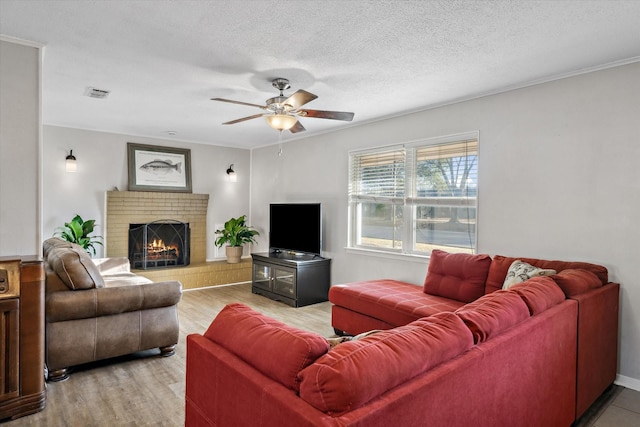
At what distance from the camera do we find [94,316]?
3018 mm

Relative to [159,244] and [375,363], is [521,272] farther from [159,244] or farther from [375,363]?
[159,244]

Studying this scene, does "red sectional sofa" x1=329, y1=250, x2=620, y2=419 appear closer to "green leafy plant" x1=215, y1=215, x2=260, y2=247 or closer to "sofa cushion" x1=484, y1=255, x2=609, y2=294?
"sofa cushion" x1=484, y1=255, x2=609, y2=294

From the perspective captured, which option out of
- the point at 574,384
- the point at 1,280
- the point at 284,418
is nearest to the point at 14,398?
the point at 1,280

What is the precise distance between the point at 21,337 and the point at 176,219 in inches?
157

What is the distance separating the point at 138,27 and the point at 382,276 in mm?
3556

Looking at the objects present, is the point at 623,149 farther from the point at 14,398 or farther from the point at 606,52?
the point at 14,398

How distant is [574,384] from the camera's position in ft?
7.36

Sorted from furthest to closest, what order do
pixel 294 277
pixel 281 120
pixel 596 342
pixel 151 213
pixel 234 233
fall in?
pixel 234 233
pixel 151 213
pixel 294 277
pixel 281 120
pixel 596 342

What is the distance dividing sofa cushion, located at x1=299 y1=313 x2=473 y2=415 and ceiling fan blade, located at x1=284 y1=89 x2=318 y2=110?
1.92m

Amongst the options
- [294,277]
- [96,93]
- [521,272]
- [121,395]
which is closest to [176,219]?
[294,277]

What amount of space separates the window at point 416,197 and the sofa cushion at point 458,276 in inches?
17.1

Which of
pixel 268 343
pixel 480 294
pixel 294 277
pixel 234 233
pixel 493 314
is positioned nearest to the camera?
pixel 268 343

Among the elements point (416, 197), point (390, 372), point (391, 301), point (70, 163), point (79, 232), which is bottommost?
point (391, 301)

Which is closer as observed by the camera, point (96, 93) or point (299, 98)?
point (299, 98)
